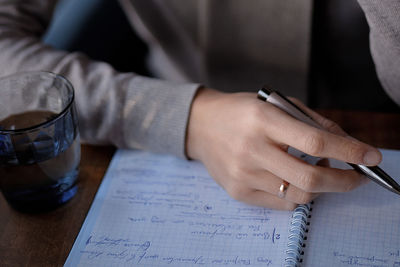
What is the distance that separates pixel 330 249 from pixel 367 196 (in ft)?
0.34

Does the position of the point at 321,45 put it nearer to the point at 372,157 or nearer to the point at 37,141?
the point at 372,157

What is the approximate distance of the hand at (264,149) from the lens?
20.6 inches

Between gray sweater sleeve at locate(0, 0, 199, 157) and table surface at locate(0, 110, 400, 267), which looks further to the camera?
gray sweater sleeve at locate(0, 0, 199, 157)

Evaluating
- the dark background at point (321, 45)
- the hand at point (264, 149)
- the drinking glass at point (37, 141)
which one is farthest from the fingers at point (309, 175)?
the dark background at point (321, 45)

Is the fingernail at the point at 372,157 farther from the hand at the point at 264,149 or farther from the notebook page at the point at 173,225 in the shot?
the notebook page at the point at 173,225

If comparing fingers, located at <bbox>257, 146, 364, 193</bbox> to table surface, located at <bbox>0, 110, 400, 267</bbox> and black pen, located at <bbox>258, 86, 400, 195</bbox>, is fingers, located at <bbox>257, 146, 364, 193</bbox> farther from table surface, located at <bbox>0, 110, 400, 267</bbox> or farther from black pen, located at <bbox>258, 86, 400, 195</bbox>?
table surface, located at <bbox>0, 110, 400, 267</bbox>

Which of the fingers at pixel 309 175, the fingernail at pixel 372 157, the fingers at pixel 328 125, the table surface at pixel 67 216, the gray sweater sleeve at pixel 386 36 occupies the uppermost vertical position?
the gray sweater sleeve at pixel 386 36

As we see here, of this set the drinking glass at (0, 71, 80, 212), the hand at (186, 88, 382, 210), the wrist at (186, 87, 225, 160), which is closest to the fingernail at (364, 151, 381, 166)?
the hand at (186, 88, 382, 210)

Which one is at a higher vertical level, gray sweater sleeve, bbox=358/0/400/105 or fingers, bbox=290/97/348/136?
gray sweater sleeve, bbox=358/0/400/105

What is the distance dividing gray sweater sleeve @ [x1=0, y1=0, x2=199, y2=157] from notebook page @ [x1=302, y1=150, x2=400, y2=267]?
0.22 m

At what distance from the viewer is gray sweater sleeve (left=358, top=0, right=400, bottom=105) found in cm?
59

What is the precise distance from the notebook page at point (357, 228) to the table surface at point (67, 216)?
0.09m

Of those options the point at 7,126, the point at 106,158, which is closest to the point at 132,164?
the point at 106,158

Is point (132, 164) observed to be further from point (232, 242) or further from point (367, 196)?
point (367, 196)
